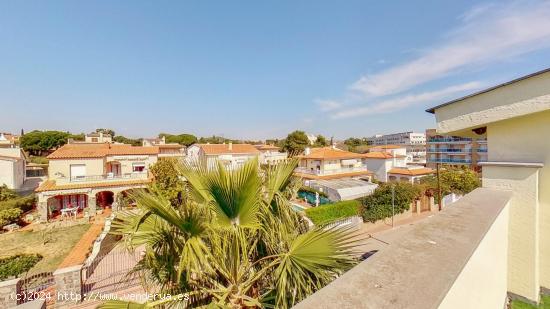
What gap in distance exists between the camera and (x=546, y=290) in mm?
3922

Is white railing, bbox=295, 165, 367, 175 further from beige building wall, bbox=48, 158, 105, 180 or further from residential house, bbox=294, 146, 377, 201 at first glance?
beige building wall, bbox=48, 158, 105, 180

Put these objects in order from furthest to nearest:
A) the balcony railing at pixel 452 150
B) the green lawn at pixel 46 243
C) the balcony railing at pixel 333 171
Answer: the balcony railing at pixel 452 150, the balcony railing at pixel 333 171, the green lawn at pixel 46 243

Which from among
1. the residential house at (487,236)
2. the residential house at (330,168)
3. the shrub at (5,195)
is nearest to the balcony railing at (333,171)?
the residential house at (330,168)

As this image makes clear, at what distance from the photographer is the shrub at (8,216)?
16.7 meters

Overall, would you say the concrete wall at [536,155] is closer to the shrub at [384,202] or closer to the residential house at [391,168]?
the shrub at [384,202]

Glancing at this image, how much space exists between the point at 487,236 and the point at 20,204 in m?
29.9

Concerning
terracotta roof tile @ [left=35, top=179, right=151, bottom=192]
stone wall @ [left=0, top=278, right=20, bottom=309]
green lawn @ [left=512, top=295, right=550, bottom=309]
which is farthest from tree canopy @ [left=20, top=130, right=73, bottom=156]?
green lawn @ [left=512, top=295, right=550, bottom=309]

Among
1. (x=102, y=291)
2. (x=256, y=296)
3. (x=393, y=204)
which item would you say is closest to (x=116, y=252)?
(x=102, y=291)

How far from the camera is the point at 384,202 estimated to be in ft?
64.8

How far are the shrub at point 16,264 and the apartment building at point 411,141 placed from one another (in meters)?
66.2

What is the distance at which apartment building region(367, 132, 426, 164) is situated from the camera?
223ft

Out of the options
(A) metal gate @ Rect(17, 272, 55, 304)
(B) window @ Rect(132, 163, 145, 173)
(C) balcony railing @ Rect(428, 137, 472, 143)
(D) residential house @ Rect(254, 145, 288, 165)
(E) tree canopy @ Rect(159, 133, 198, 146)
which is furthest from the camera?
(E) tree canopy @ Rect(159, 133, 198, 146)

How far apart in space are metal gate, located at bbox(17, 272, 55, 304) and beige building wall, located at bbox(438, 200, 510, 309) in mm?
11667

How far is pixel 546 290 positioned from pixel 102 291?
1282cm
